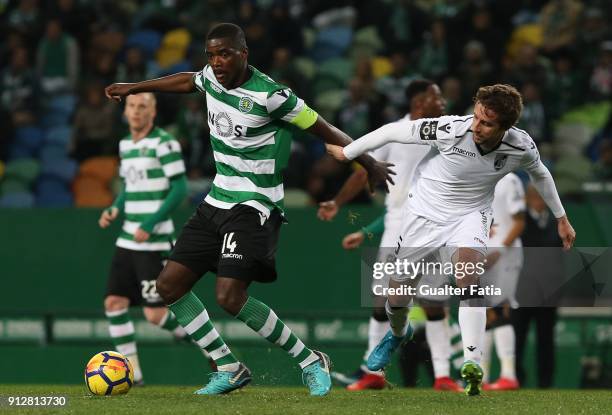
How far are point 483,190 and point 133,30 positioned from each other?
10.2m

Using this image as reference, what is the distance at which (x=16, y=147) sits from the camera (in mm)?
15742

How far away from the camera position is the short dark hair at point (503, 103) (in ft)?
25.9

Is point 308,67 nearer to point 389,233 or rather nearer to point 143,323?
point 143,323

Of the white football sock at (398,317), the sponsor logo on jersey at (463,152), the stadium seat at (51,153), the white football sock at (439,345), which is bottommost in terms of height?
the white football sock at (439,345)

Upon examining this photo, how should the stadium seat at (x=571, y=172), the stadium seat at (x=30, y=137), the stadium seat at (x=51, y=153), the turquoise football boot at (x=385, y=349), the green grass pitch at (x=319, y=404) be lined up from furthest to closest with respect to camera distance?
the stadium seat at (x=30, y=137)
the stadium seat at (x=51, y=153)
the stadium seat at (x=571, y=172)
the turquoise football boot at (x=385, y=349)
the green grass pitch at (x=319, y=404)

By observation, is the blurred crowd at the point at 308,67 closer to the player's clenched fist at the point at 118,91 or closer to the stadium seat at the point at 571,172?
the stadium seat at the point at 571,172

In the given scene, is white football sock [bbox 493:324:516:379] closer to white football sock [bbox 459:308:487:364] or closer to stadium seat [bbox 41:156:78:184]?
white football sock [bbox 459:308:487:364]

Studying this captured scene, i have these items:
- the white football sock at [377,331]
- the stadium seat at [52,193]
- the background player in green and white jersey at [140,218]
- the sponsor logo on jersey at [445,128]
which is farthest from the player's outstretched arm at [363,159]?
the stadium seat at [52,193]

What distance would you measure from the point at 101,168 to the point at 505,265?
17.6ft

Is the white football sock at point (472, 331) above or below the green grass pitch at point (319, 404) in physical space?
above

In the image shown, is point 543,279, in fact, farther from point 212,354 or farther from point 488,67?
point 212,354

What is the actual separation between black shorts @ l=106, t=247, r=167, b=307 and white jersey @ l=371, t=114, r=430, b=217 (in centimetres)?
208

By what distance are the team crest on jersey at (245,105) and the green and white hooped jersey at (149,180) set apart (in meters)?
2.78

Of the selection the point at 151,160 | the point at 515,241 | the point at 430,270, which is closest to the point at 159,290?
the point at 430,270
